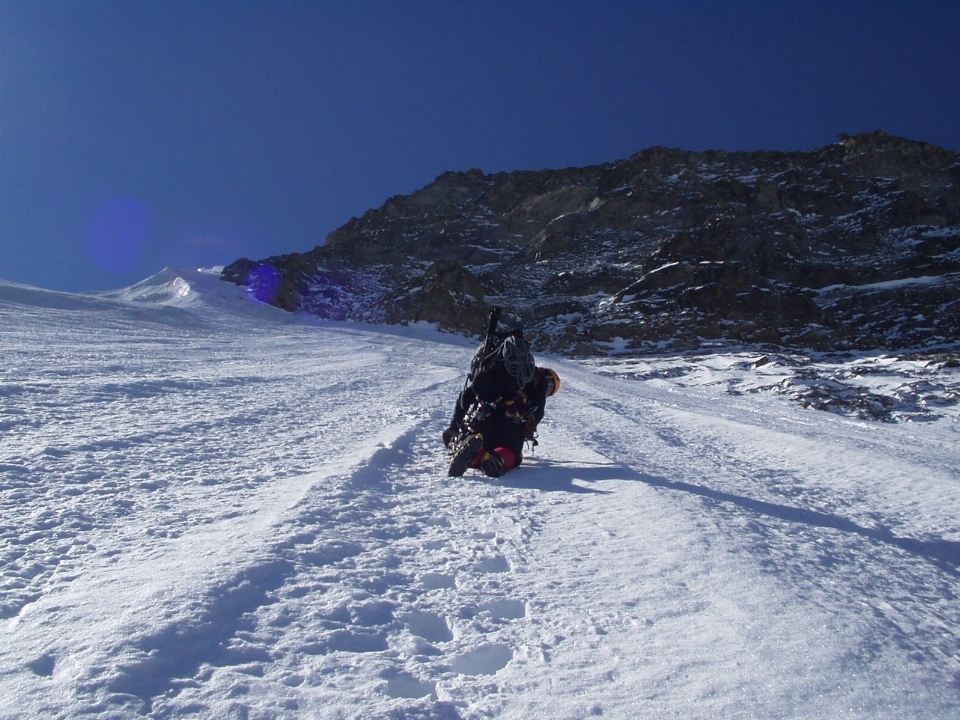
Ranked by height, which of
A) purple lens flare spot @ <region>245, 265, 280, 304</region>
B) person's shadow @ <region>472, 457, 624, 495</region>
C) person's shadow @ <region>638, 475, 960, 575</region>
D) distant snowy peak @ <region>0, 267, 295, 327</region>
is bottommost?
person's shadow @ <region>472, 457, 624, 495</region>

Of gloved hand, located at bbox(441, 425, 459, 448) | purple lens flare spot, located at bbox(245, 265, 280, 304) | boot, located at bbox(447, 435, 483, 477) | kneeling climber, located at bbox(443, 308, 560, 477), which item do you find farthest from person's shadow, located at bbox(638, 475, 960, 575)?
purple lens flare spot, located at bbox(245, 265, 280, 304)

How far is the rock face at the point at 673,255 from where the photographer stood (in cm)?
5300

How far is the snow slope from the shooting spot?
5.84ft

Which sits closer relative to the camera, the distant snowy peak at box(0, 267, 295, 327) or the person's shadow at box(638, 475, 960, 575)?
the person's shadow at box(638, 475, 960, 575)

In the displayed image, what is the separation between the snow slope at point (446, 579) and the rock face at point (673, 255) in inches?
1753

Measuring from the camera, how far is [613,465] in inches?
214

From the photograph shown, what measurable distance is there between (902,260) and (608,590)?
72.1m

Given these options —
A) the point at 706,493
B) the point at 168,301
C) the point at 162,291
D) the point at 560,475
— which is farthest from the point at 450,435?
the point at 162,291

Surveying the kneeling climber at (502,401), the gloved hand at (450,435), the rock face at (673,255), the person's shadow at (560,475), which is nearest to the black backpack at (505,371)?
the kneeling climber at (502,401)

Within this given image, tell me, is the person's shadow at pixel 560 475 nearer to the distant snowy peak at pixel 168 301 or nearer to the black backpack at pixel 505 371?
the black backpack at pixel 505 371

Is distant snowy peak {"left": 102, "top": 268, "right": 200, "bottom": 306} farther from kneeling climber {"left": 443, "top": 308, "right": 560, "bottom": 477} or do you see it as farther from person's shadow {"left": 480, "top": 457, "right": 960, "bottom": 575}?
person's shadow {"left": 480, "top": 457, "right": 960, "bottom": 575}

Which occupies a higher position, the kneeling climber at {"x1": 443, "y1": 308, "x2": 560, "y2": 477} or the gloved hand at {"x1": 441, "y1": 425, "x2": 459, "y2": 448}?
the kneeling climber at {"x1": 443, "y1": 308, "x2": 560, "y2": 477}

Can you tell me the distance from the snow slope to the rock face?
146ft

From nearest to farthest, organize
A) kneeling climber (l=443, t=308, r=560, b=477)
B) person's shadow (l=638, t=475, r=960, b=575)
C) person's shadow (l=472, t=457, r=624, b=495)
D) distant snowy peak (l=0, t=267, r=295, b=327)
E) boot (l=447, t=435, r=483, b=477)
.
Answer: person's shadow (l=638, t=475, r=960, b=575) < person's shadow (l=472, t=457, r=624, b=495) < boot (l=447, t=435, r=483, b=477) < kneeling climber (l=443, t=308, r=560, b=477) < distant snowy peak (l=0, t=267, r=295, b=327)
